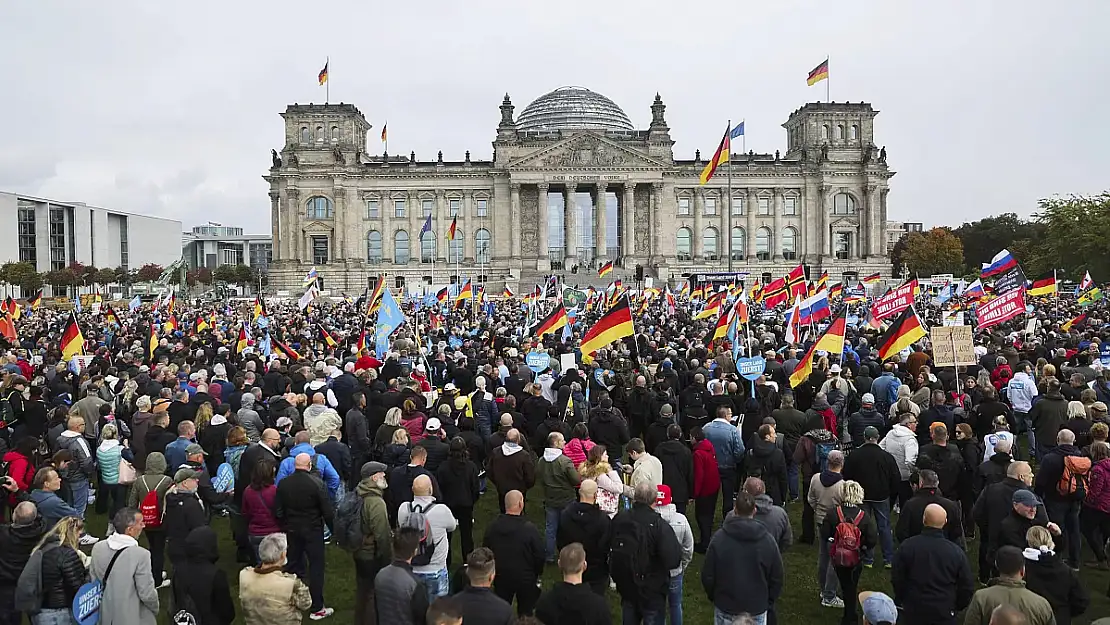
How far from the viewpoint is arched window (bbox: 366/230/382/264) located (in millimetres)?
86812

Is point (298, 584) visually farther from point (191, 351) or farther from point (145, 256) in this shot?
point (145, 256)

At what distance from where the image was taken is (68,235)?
10188 centimetres

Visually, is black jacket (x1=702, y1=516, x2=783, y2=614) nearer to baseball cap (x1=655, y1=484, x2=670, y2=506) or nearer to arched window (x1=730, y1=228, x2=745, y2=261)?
baseball cap (x1=655, y1=484, x2=670, y2=506)

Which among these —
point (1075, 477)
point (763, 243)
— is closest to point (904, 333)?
point (1075, 477)

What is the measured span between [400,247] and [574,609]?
273 ft

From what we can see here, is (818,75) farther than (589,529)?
Yes

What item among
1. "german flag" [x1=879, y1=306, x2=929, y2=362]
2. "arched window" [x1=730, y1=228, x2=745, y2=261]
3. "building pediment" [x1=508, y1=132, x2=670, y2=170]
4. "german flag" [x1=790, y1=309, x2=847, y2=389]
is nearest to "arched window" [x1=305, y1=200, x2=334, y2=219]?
"building pediment" [x1=508, y1=132, x2=670, y2=170]

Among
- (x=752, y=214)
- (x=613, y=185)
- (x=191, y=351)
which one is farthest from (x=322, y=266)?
(x=191, y=351)

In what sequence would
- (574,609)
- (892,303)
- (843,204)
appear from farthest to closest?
(843,204) < (892,303) < (574,609)

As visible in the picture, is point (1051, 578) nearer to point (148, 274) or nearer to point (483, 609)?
point (483, 609)

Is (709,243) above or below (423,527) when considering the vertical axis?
above

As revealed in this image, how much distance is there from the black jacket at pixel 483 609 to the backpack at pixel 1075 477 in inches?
277

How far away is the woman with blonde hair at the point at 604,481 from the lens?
8258 mm

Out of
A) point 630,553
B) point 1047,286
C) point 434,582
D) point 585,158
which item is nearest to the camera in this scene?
point 630,553
